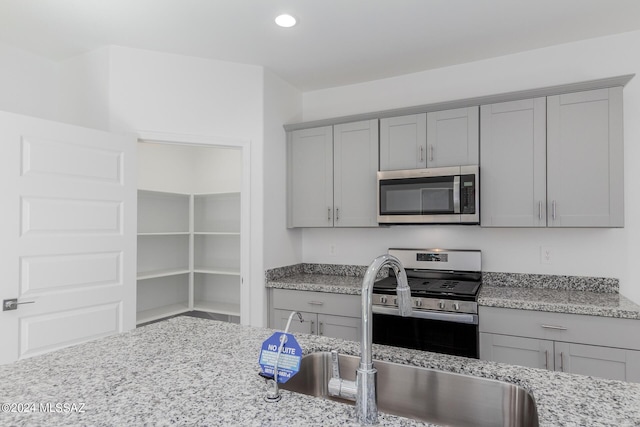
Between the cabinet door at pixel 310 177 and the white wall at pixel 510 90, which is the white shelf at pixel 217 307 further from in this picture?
the cabinet door at pixel 310 177

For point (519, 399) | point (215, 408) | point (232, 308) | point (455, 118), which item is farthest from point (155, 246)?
point (519, 399)

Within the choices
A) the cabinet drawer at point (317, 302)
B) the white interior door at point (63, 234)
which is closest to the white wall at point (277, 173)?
the cabinet drawer at point (317, 302)

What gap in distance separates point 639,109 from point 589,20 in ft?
2.25

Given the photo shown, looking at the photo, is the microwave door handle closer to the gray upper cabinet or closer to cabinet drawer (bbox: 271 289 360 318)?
the gray upper cabinet

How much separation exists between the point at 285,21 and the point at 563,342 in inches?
101

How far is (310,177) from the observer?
11.3ft

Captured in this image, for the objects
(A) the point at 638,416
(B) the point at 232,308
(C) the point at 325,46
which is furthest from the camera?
(B) the point at 232,308

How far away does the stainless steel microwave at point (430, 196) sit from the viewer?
272cm

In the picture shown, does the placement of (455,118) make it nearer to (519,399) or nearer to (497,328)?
(497,328)

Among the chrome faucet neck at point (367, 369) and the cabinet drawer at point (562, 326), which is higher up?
the chrome faucet neck at point (367, 369)

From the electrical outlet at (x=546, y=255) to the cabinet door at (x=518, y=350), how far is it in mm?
718

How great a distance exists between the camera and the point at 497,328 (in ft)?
7.98

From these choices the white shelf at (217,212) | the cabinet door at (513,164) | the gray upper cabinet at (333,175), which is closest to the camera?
the cabinet door at (513,164)

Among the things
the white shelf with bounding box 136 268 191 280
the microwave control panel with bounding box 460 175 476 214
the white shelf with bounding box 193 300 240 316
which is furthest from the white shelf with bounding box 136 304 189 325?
the microwave control panel with bounding box 460 175 476 214
